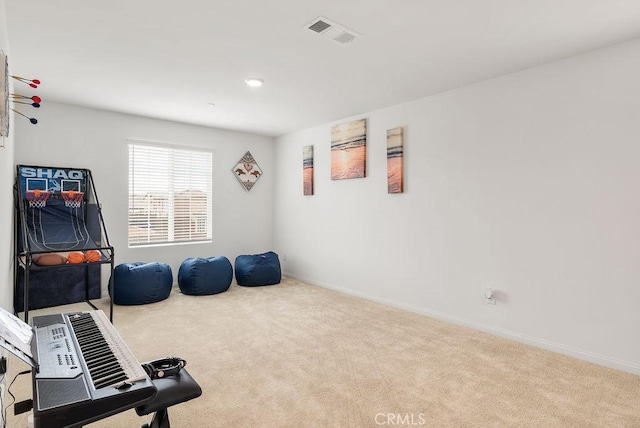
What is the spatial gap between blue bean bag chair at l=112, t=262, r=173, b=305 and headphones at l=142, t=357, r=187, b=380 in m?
3.05

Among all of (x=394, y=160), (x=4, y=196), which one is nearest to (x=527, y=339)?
(x=394, y=160)

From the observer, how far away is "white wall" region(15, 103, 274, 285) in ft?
14.1

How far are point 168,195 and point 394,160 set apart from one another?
332cm

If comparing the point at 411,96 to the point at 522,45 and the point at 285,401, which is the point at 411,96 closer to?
the point at 522,45

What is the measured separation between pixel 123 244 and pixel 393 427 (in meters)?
4.24

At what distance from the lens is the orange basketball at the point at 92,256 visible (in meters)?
3.77

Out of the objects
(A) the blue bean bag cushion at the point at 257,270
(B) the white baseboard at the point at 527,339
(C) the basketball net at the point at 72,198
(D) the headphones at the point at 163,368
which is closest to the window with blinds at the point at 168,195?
(C) the basketball net at the point at 72,198

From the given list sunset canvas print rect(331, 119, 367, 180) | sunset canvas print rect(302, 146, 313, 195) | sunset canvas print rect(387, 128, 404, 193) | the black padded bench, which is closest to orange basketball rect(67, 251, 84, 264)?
the black padded bench

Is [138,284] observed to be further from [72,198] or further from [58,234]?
[72,198]

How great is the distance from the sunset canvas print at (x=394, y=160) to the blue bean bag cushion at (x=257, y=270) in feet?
7.18

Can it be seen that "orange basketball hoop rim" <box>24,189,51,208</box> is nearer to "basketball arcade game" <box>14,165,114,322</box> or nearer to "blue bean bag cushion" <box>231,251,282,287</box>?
"basketball arcade game" <box>14,165,114,322</box>

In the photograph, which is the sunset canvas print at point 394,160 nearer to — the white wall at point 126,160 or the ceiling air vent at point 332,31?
the ceiling air vent at point 332,31

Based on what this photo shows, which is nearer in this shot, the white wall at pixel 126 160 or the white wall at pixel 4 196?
→ the white wall at pixel 4 196

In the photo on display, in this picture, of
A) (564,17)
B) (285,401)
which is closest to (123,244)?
(285,401)
